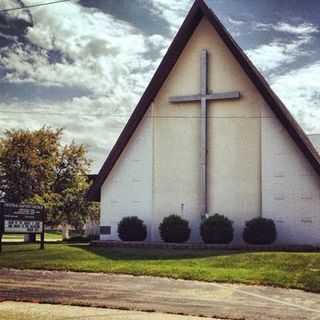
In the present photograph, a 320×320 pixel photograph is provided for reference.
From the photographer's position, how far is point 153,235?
2984cm

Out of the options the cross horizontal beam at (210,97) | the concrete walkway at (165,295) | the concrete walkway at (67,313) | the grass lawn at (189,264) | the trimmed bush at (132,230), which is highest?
the cross horizontal beam at (210,97)

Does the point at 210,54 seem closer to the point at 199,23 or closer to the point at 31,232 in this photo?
the point at 199,23

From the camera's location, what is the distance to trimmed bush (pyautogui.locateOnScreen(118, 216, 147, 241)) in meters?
29.2

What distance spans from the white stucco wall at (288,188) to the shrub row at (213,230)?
33.5 inches

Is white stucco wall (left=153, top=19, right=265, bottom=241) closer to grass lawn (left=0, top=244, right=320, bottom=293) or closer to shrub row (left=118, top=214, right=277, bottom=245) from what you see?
shrub row (left=118, top=214, right=277, bottom=245)

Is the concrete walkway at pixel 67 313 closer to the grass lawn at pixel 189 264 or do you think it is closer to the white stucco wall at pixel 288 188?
the grass lawn at pixel 189 264

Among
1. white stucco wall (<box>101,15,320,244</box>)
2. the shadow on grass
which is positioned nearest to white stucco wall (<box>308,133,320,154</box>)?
white stucco wall (<box>101,15,320,244</box>)

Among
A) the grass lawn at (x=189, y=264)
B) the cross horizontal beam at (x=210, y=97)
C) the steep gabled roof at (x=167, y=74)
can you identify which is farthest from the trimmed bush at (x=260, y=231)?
the cross horizontal beam at (x=210, y=97)

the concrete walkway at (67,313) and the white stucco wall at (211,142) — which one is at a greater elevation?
the white stucco wall at (211,142)

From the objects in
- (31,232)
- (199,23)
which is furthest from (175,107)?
(31,232)

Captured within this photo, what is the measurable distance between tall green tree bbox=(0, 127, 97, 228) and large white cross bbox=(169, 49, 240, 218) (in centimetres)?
1545

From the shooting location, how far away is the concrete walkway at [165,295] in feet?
37.7

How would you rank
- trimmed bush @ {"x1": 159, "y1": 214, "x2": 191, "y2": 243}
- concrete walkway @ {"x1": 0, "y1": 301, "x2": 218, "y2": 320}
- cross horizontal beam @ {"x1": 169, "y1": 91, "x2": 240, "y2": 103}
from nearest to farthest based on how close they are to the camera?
concrete walkway @ {"x1": 0, "y1": 301, "x2": 218, "y2": 320}, trimmed bush @ {"x1": 159, "y1": 214, "x2": 191, "y2": 243}, cross horizontal beam @ {"x1": 169, "y1": 91, "x2": 240, "y2": 103}

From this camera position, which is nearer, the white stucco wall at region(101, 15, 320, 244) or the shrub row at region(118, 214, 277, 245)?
the shrub row at region(118, 214, 277, 245)
